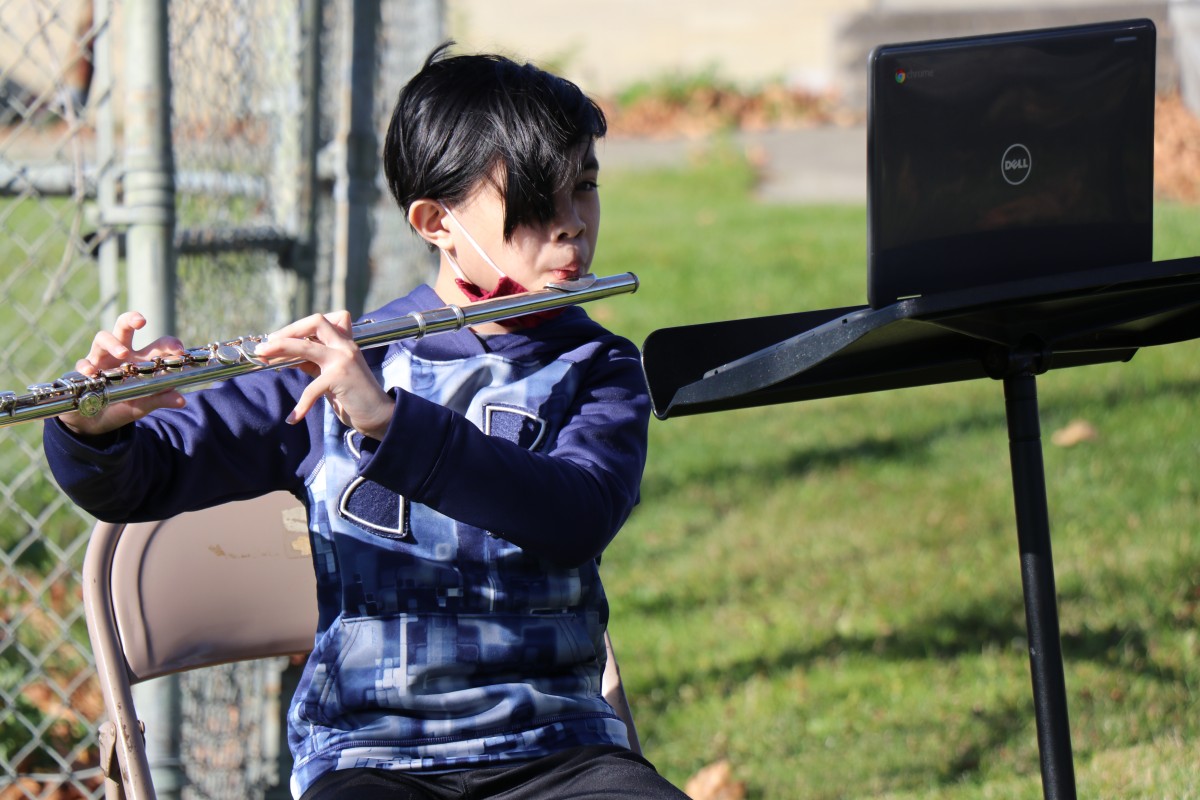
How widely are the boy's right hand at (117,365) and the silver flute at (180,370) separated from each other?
0.06 feet

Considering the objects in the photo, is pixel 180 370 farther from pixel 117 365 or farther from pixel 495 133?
pixel 495 133

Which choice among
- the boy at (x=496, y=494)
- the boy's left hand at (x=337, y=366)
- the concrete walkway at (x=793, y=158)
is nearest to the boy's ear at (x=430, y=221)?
the boy at (x=496, y=494)

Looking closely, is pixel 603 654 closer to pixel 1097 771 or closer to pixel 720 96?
pixel 1097 771

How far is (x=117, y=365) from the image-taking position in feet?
5.93

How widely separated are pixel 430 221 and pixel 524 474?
1.77ft

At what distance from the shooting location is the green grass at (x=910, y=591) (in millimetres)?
3168

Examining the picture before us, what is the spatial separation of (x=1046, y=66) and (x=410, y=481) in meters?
0.88

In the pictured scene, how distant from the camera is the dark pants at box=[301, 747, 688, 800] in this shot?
1.86 meters

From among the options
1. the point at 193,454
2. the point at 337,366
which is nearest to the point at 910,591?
the point at 193,454

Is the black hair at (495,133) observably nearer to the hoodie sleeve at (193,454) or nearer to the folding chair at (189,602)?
the hoodie sleeve at (193,454)

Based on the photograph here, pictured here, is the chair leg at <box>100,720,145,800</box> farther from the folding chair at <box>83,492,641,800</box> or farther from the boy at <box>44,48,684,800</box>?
Result: the boy at <box>44,48,684,800</box>

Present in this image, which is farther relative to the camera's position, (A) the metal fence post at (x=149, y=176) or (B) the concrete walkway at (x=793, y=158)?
(B) the concrete walkway at (x=793, y=158)

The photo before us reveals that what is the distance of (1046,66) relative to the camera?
163cm

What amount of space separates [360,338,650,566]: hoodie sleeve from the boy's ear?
0.35 metres
